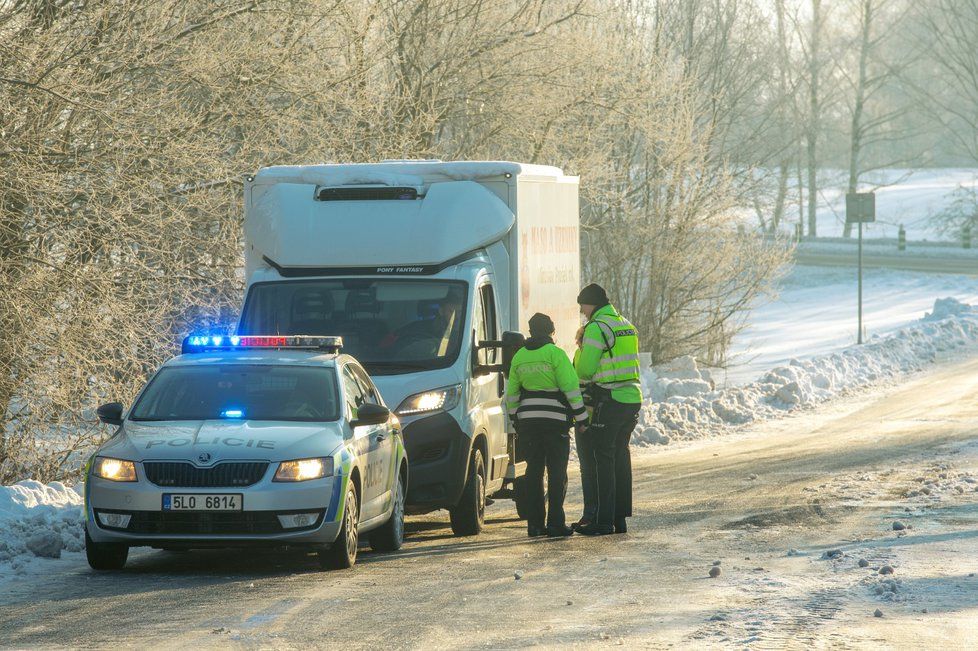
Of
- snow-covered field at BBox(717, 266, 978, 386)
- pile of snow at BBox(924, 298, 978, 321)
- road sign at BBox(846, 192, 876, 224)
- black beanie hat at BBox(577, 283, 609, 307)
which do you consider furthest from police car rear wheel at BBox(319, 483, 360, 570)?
pile of snow at BBox(924, 298, 978, 321)

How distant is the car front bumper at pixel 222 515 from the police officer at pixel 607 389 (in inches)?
120

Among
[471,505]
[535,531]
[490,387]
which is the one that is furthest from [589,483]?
[490,387]

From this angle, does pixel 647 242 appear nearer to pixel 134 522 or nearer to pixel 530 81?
pixel 530 81

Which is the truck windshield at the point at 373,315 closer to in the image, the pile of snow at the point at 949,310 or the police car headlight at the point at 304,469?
the police car headlight at the point at 304,469

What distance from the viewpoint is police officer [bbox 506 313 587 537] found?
11.6 meters

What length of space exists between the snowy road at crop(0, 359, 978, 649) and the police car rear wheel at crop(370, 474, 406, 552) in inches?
7.3

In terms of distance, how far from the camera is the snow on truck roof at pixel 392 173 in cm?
1270

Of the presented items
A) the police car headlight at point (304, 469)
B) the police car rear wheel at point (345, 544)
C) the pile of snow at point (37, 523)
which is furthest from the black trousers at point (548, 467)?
the pile of snow at point (37, 523)

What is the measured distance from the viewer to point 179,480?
952 cm

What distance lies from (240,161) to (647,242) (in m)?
12.7

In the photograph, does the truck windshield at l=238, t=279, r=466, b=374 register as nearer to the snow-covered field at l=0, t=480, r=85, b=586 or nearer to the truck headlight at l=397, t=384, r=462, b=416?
the truck headlight at l=397, t=384, r=462, b=416

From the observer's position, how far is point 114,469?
31.6ft

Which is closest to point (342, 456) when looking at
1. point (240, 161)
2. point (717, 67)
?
point (240, 161)

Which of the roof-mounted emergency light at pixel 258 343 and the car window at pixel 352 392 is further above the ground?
the roof-mounted emergency light at pixel 258 343
